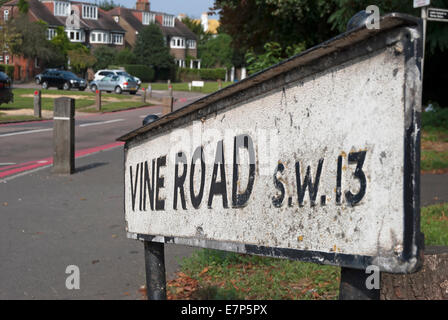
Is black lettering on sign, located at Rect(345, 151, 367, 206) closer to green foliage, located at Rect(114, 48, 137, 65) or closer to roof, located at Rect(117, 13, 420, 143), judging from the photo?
roof, located at Rect(117, 13, 420, 143)

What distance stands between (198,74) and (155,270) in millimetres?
89284

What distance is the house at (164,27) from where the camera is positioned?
4070 inches

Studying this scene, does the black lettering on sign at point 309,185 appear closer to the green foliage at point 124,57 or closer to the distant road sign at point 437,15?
the distant road sign at point 437,15

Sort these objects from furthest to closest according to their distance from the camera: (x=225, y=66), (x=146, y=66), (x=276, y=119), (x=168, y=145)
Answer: (x=225, y=66)
(x=146, y=66)
(x=168, y=145)
(x=276, y=119)

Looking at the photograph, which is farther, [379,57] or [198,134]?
[198,134]

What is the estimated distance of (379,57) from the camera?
4.98ft

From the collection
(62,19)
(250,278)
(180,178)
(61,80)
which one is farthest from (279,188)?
(62,19)

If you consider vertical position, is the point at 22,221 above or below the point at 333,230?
below

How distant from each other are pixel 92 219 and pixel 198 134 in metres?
5.30

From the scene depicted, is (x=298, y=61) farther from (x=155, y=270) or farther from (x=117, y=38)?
(x=117, y=38)

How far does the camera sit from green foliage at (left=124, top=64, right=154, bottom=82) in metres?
78.8
